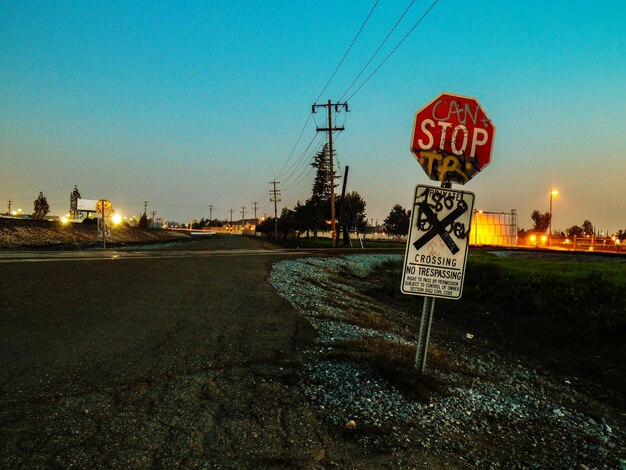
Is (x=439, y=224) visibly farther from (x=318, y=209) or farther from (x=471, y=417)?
(x=318, y=209)

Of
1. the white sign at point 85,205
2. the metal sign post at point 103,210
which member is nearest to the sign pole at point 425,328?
the metal sign post at point 103,210

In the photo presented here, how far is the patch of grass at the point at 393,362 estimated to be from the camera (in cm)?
480

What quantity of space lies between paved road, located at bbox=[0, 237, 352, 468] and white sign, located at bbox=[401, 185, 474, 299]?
185 cm

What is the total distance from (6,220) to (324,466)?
39953mm

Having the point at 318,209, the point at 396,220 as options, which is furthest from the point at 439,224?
the point at 396,220

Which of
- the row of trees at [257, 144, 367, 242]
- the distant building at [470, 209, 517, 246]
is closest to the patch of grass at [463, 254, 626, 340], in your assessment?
the distant building at [470, 209, 517, 246]

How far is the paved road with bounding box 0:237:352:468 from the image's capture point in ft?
10.7

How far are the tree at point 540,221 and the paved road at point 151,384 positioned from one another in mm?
181438

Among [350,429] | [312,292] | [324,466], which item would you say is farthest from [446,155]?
[312,292]

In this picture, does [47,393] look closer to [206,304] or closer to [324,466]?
[324,466]

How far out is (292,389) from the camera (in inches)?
180

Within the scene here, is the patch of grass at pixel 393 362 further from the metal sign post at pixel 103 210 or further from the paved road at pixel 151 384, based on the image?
the metal sign post at pixel 103 210

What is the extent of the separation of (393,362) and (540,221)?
621 ft

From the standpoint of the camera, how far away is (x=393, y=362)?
5.39 meters
